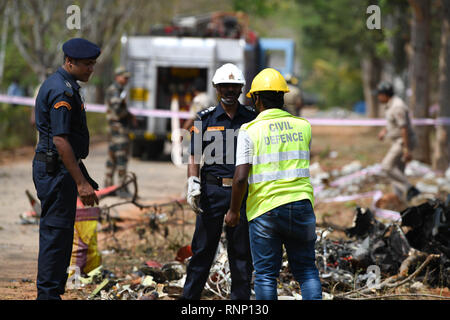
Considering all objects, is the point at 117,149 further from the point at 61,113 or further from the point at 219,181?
the point at 61,113

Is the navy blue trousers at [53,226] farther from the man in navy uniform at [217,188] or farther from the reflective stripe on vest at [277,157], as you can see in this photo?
the reflective stripe on vest at [277,157]

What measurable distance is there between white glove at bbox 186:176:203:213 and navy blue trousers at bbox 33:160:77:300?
0.85m

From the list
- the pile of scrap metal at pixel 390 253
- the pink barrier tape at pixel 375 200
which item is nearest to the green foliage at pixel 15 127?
the pink barrier tape at pixel 375 200

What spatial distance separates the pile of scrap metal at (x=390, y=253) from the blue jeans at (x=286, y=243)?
129cm

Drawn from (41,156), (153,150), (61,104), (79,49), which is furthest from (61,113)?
(153,150)

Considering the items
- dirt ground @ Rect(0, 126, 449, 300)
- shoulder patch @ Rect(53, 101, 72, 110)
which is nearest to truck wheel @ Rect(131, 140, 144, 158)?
dirt ground @ Rect(0, 126, 449, 300)

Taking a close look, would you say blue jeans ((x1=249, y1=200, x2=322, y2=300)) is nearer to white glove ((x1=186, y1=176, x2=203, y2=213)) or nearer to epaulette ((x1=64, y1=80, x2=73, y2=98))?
white glove ((x1=186, y1=176, x2=203, y2=213))

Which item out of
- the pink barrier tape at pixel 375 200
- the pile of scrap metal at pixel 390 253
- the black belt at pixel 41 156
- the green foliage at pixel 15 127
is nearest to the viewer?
the black belt at pixel 41 156

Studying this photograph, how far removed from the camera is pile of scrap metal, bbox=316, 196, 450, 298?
19.4 feet

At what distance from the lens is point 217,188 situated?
A: 5031mm

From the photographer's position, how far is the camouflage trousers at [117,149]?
35.0 ft

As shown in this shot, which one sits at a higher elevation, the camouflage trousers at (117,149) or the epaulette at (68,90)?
the epaulette at (68,90)

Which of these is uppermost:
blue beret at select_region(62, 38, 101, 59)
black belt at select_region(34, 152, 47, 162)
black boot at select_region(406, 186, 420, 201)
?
blue beret at select_region(62, 38, 101, 59)
